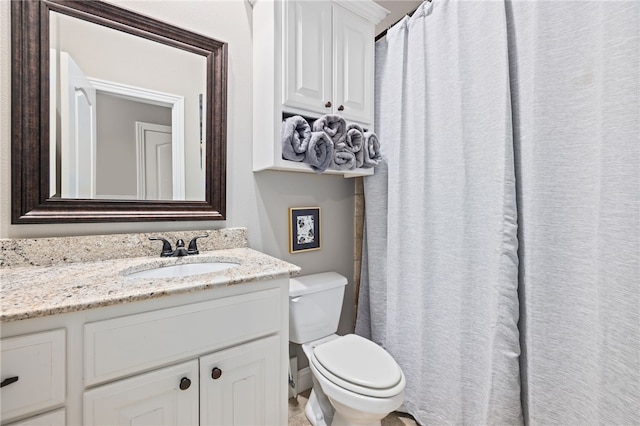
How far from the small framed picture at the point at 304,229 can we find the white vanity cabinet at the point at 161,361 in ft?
1.96

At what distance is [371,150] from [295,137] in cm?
46

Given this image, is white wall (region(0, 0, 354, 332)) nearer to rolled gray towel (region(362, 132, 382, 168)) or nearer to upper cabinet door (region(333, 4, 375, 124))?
rolled gray towel (region(362, 132, 382, 168))

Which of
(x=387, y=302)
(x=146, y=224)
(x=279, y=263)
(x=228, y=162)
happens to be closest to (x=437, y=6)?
(x=228, y=162)

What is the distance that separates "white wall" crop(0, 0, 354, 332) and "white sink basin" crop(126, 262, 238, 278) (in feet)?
0.67

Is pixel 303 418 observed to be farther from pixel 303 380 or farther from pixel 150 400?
pixel 150 400

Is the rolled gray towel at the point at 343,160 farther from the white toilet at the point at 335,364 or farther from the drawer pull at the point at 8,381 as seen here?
the drawer pull at the point at 8,381

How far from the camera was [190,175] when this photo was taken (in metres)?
1.30

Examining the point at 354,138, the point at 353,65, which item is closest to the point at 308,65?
the point at 353,65

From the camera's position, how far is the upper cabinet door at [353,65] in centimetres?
140

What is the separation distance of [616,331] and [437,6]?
1.47 meters

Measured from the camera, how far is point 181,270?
1.14 m

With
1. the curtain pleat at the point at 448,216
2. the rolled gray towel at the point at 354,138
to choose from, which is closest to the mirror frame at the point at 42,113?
the rolled gray towel at the point at 354,138

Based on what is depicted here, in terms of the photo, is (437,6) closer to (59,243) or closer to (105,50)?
(105,50)

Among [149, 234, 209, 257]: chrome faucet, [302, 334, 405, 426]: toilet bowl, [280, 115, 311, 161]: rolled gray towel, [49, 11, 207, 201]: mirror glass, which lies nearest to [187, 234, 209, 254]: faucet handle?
[149, 234, 209, 257]: chrome faucet
